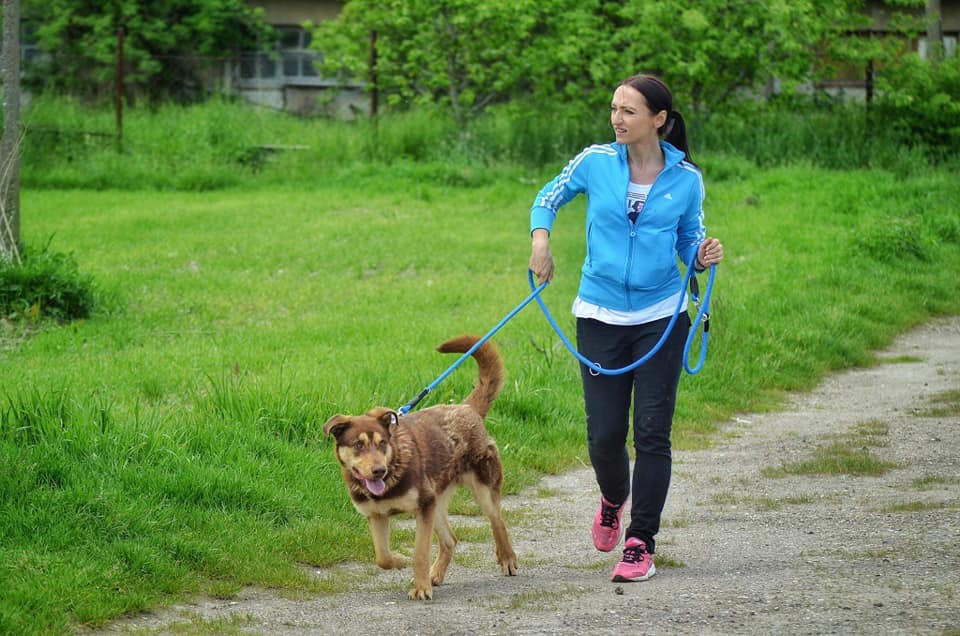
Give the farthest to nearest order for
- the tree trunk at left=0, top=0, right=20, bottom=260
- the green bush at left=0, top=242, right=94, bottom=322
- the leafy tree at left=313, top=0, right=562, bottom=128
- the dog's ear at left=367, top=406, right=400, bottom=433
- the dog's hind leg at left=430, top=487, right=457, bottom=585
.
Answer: the leafy tree at left=313, top=0, right=562, bottom=128, the tree trunk at left=0, top=0, right=20, bottom=260, the green bush at left=0, top=242, right=94, bottom=322, the dog's hind leg at left=430, top=487, right=457, bottom=585, the dog's ear at left=367, top=406, right=400, bottom=433

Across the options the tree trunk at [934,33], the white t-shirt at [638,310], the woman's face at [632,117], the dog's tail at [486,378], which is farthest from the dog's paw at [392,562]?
the tree trunk at [934,33]

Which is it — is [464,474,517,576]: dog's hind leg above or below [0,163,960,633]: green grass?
above

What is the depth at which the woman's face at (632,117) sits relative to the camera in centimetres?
597

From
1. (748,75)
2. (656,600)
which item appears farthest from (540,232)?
(748,75)

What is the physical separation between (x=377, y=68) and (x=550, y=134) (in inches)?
140

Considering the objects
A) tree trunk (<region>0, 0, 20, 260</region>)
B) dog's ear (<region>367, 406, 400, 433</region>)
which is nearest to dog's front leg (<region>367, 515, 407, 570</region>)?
dog's ear (<region>367, 406, 400, 433</region>)

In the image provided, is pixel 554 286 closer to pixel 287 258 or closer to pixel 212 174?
pixel 287 258

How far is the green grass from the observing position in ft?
21.2

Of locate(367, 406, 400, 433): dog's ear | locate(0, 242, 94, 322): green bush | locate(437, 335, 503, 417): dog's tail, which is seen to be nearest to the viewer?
locate(367, 406, 400, 433): dog's ear

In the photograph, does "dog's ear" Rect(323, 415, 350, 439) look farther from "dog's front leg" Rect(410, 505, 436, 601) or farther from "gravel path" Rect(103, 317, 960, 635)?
"gravel path" Rect(103, 317, 960, 635)

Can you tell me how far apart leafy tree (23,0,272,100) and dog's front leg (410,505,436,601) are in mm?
21990

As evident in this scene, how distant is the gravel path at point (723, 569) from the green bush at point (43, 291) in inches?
227

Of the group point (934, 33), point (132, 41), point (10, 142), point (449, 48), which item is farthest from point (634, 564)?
point (132, 41)

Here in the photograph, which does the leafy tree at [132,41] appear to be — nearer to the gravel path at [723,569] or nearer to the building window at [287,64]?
the building window at [287,64]
